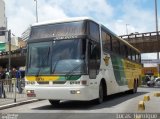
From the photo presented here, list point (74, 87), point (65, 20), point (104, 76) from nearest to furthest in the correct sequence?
point (74, 87)
point (65, 20)
point (104, 76)

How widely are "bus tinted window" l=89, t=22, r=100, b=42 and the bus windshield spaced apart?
1016 millimetres

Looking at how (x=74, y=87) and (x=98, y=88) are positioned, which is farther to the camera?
(x=98, y=88)

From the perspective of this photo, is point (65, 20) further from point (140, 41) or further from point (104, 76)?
point (140, 41)

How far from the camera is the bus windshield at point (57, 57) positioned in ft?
50.4

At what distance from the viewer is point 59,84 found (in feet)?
50.5

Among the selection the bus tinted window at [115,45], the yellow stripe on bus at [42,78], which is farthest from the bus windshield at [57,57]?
the bus tinted window at [115,45]

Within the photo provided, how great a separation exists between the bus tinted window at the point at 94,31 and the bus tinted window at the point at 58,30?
50 cm

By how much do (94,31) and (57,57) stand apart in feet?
7.85

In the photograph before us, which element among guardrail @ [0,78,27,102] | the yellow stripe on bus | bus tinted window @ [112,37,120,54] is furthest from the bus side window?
guardrail @ [0,78,27,102]

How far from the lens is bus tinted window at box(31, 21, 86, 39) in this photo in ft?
52.7

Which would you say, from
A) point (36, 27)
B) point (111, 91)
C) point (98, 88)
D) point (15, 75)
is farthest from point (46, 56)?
point (15, 75)

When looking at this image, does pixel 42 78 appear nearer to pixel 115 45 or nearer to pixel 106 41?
pixel 106 41

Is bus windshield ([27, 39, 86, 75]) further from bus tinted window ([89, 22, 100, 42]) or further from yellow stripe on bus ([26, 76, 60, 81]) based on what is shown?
bus tinted window ([89, 22, 100, 42])

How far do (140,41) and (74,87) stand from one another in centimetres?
4383
